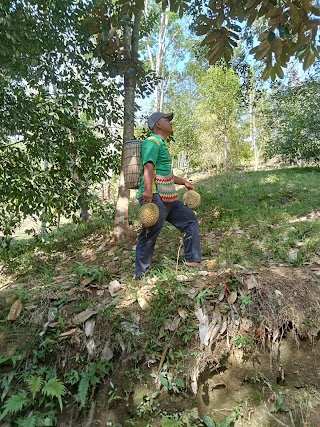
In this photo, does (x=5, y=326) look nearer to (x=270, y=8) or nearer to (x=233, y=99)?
(x=270, y=8)

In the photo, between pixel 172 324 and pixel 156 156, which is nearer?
pixel 172 324

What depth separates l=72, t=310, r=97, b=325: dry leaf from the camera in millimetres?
2656

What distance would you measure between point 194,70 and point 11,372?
72.6ft

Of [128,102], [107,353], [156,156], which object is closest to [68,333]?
[107,353]

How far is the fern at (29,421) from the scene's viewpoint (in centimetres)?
204

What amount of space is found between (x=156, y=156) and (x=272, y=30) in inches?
55.6

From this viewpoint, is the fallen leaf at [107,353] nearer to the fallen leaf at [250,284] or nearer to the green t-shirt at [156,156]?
the fallen leaf at [250,284]

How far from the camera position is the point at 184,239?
133 inches

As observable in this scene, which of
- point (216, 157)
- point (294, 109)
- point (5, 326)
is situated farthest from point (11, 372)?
point (216, 157)

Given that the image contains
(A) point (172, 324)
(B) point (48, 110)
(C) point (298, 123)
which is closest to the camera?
(A) point (172, 324)

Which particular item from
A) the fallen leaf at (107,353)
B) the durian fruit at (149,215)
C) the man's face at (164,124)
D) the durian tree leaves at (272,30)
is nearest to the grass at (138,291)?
the fallen leaf at (107,353)

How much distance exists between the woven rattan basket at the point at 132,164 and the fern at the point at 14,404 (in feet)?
6.74

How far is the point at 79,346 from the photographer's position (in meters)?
2.52

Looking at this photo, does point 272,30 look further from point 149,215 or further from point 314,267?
point 314,267
